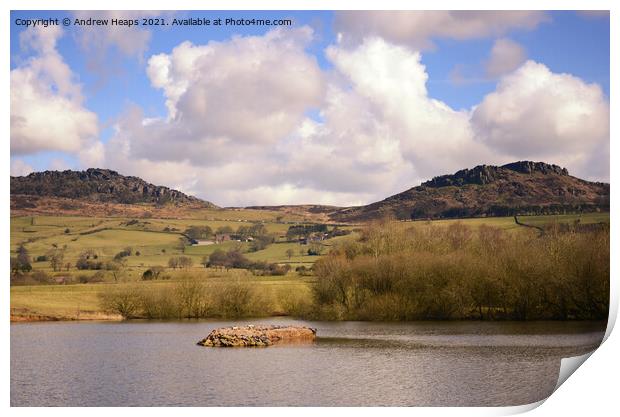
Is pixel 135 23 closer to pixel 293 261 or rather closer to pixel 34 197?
pixel 34 197

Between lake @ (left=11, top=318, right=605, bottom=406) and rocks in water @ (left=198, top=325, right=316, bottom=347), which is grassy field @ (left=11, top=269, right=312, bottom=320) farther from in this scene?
rocks in water @ (left=198, top=325, right=316, bottom=347)

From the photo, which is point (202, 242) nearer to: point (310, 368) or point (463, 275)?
point (463, 275)

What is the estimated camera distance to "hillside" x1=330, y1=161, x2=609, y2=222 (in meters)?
44.1

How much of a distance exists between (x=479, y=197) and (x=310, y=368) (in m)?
34.1

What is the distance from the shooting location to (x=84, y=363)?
23.7 metres

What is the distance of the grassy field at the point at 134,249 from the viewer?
1640 inches

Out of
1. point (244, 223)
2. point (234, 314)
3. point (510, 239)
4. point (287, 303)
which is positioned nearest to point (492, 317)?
point (510, 239)

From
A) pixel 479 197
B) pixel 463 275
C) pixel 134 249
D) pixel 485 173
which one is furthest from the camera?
pixel 479 197

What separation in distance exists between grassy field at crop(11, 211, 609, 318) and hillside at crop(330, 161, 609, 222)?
1.15 m

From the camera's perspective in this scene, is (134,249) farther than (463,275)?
Yes

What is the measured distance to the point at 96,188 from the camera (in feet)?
128

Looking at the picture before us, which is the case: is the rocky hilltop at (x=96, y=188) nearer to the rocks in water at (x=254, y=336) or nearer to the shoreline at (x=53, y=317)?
the shoreline at (x=53, y=317)
